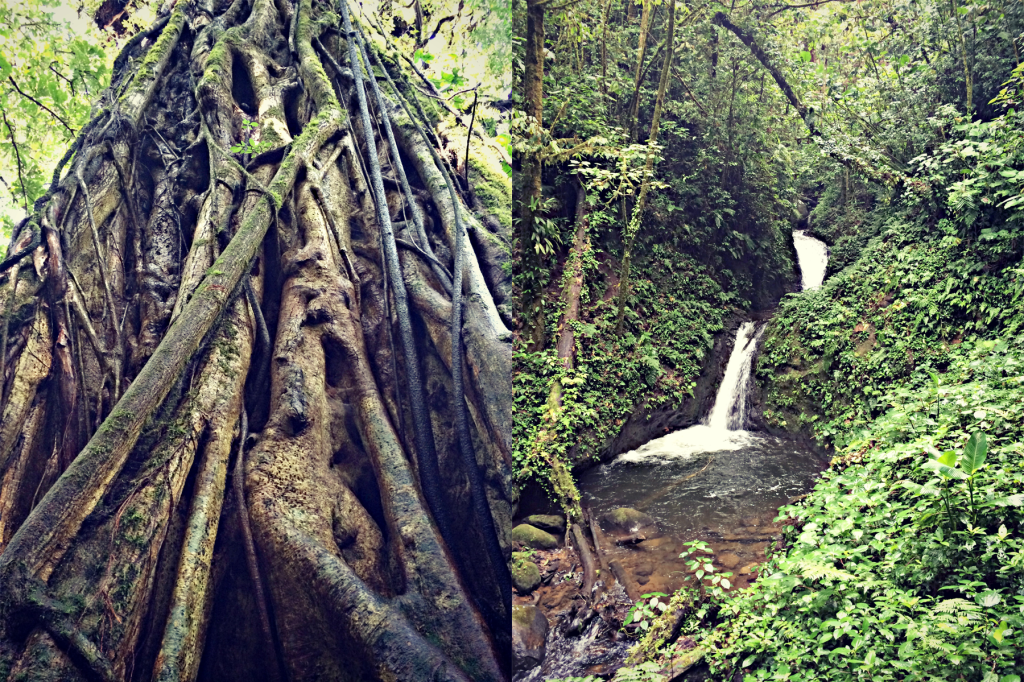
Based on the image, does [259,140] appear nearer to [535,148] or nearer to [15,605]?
[535,148]

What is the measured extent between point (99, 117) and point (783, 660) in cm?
523

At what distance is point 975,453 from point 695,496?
311cm

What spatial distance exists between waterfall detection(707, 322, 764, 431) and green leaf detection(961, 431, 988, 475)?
4741mm

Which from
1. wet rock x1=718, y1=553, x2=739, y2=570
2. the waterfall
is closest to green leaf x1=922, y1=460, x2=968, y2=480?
wet rock x1=718, y1=553, x2=739, y2=570

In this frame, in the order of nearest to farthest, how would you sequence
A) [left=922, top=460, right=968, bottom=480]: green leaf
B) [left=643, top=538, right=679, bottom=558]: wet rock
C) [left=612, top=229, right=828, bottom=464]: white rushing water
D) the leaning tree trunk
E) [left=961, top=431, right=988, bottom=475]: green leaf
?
the leaning tree trunk < [left=961, top=431, right=988, bottom=475]: green leaf < [left=922, top=460, right=968, bottom=480]: green leaf < [left=643, top=538, right=679, bottom=558]: wet rock < [left=612, top=229, right=828, bottom=464]: white rushing water

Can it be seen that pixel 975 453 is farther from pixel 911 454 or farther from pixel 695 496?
pixel 695 496

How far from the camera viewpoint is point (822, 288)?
7605 mm

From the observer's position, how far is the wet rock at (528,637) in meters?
3.29

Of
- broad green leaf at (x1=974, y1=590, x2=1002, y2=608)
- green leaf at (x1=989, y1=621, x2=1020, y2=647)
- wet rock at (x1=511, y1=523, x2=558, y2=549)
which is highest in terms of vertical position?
wet rock at (x1=511, y1=523, x2=558, y2=549)

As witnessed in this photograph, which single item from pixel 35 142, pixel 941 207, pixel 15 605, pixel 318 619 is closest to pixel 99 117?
pixel 35 142

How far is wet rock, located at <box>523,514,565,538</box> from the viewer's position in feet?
15.0

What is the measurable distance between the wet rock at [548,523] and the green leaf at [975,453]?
287 cm

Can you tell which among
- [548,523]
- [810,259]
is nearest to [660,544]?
[548,523]

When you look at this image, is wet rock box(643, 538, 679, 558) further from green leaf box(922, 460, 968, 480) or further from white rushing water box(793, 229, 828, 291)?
white rushing water box(793, 229, 828, 291)
